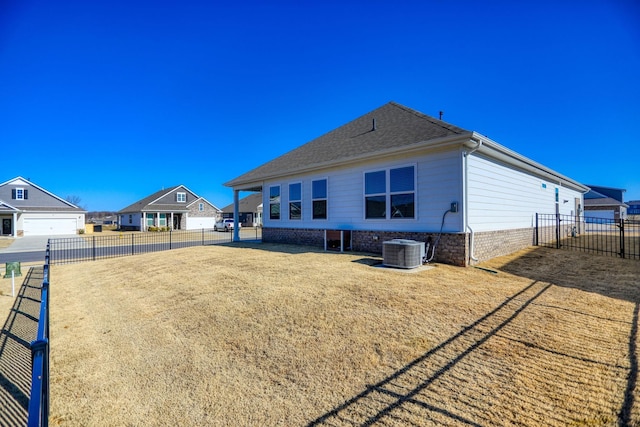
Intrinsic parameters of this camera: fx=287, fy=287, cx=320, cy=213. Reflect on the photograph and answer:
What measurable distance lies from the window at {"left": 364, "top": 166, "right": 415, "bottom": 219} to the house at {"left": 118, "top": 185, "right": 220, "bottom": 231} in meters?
37.7

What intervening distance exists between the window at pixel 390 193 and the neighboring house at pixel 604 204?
3527 cm

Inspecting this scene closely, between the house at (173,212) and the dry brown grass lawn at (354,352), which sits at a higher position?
the house at (173,212)

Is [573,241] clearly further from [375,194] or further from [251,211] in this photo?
[251,211]

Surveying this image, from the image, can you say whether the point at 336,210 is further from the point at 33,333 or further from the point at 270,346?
the point at 33,333

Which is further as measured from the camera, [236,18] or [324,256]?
[236,18]

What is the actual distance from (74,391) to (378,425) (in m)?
3.08

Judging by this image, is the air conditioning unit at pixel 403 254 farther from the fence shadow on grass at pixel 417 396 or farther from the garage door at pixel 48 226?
the garage door at pixel 48 226

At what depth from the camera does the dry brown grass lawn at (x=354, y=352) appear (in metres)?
2.46

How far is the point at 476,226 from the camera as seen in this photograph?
796 cm

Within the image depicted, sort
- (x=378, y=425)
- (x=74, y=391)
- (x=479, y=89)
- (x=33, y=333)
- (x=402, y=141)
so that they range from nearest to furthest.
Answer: (x=378, y=425) < (x=74, y=391) < (x=33, y=333) < (x=402, y=141) < (x=479, y=89)

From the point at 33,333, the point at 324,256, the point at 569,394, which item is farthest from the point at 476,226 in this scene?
the point at 33,333

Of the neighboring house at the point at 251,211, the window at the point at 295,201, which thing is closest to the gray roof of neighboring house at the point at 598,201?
the window at the point at 295,201

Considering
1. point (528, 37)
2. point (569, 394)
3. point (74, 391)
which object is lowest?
point (74, 391)

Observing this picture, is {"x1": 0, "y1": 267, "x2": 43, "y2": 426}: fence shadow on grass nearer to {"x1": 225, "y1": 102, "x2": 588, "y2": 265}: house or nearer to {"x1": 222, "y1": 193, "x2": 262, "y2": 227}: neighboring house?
{"x1": 225, "y1": 102, "x2": 588, "y2": 265}: house
